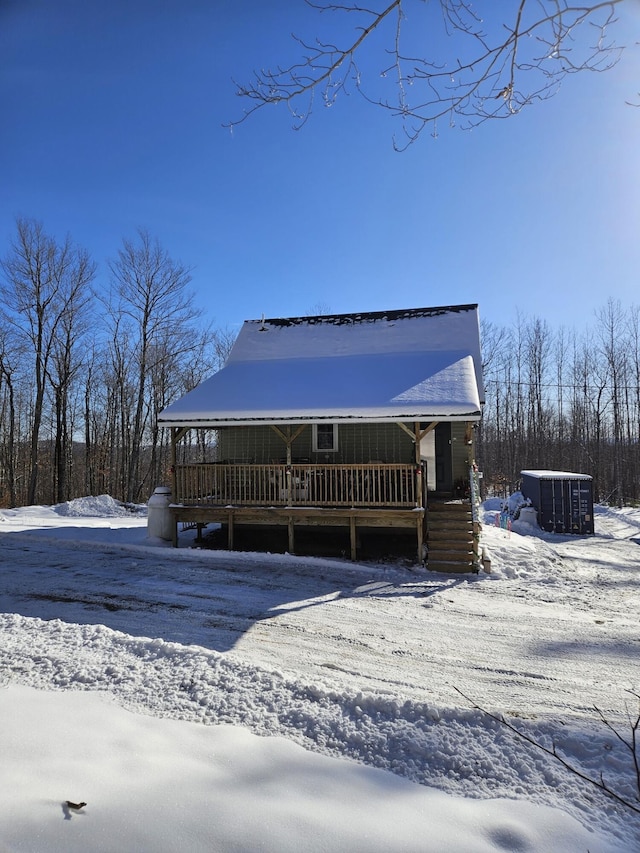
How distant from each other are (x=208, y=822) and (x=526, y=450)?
115 feet

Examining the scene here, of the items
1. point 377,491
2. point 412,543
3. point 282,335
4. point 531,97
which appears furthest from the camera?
point 282,335

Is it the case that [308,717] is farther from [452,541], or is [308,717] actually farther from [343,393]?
[343,393]

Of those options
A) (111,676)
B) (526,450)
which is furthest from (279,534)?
(526,450)

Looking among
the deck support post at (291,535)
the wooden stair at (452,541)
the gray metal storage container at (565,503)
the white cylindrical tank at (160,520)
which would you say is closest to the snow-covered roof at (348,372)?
the white cylindrical tank at (160,520)

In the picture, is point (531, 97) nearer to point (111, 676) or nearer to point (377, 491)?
point (111, 676)

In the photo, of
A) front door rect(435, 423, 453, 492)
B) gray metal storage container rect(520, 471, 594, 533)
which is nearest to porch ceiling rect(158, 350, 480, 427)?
front door rect(435, 423, 453, 492)

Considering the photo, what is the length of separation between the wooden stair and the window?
395cm

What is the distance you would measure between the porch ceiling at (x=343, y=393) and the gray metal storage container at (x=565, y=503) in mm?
7227

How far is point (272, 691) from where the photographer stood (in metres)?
3.92

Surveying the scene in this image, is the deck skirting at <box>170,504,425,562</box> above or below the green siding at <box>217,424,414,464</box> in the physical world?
below

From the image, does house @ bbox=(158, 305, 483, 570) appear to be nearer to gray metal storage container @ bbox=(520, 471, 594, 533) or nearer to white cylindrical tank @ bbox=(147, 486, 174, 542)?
white cylindrical tank @ bbox=(147, 486, 174, 542)

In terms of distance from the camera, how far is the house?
10328 millimetres

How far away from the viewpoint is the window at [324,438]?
1352 cm

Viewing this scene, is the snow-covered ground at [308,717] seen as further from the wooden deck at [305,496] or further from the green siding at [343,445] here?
the green siding at [343,445]
